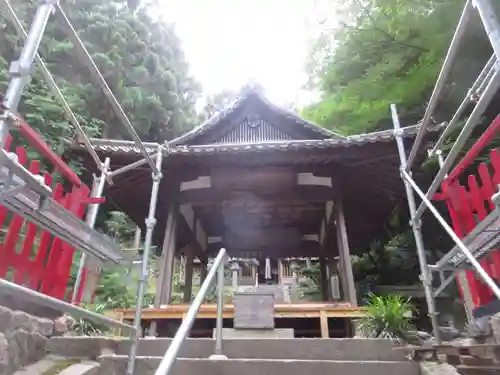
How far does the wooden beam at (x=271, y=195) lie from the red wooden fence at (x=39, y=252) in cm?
393

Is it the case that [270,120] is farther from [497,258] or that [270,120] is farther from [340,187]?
[497,258]

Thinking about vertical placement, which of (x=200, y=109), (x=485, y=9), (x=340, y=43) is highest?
(x=200, y=109)

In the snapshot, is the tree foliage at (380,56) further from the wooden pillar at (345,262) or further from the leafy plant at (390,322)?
the leafy plant at (390,322)

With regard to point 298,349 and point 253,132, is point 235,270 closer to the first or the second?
point 253,132

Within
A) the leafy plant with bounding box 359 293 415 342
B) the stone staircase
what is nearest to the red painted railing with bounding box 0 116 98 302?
the stone staircase

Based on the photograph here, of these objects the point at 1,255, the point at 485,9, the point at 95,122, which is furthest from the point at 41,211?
the point at 95,122

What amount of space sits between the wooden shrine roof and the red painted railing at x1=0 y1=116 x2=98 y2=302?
1523 mm

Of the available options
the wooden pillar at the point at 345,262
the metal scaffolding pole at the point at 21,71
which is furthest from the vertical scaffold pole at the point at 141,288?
the wooden pillar at the point at 345,262

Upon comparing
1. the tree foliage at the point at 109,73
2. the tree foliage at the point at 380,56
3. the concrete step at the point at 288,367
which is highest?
the tree foliage at the point at 109,73

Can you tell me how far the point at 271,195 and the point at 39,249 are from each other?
5.18 meters

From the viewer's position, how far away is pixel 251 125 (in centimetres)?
937

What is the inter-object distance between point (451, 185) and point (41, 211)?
3.76 metres

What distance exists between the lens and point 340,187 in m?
7.62

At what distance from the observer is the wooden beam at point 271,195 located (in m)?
7.85
